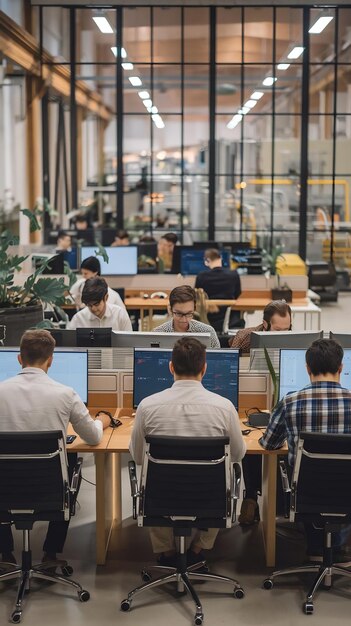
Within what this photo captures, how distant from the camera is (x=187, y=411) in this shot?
4344 millimetres

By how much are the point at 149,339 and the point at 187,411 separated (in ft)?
4.26

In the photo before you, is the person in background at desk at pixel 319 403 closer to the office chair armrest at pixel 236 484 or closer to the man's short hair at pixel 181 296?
the office chair armrest at pixel 236 484

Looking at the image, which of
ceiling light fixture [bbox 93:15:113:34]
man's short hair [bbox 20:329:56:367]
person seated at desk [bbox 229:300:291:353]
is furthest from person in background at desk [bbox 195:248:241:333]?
man's short hair [bbox 20:329:56:367]

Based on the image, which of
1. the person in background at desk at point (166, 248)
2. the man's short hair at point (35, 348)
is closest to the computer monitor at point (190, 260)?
the person in background at desk at point (166, 248)

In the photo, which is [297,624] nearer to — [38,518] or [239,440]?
[239,440]

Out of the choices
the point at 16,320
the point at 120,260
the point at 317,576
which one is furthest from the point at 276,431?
the point at 120,260

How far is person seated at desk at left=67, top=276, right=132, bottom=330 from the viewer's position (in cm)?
675

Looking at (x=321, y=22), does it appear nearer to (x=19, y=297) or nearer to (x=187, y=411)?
(x=19, y=297)

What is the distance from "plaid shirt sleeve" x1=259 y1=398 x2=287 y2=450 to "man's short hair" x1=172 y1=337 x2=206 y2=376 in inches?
17.7

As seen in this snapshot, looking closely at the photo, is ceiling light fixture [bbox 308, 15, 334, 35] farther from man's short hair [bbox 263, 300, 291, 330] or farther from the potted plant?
man's short hair [bbox 263, 300, 291, 330]

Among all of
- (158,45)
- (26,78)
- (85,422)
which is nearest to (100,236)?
(26,78)

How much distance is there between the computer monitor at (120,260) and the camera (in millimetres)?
10898

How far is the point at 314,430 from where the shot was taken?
4441 millimetres

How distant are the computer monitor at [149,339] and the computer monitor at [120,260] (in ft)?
17.3
